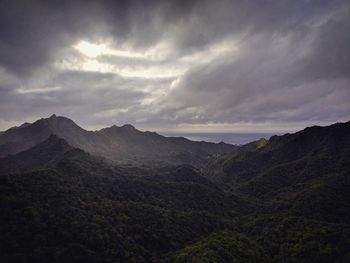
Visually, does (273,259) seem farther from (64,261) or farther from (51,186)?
(51,186)

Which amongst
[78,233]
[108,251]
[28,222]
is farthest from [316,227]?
[28,222]

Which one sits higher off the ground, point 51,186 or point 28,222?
point 51,186

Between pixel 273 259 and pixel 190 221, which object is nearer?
pixel 273 259

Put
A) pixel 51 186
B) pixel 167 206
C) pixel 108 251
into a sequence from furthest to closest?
1. pixel 167 206
2. pixel 51 186
3. pixel 108 251

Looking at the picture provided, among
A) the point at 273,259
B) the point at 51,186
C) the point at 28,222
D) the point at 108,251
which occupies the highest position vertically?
the point at 51,186

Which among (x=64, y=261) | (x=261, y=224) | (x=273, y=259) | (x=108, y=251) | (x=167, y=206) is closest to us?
(x=64, y=261)

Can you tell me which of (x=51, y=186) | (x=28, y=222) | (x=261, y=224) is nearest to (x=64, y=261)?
(x=28, y=222)

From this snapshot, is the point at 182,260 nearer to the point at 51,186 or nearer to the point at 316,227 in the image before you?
the point at 316,227

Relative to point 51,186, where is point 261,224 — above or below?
below

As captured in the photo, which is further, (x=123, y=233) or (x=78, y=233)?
(x=123, y=233)
